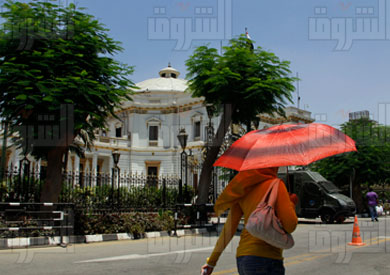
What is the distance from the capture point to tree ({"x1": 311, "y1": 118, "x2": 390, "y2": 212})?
1324 inches

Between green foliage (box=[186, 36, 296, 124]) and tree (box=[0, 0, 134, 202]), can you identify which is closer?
tree (box=[0, 0, 134, 202])

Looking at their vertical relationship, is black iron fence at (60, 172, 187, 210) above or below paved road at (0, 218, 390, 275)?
above

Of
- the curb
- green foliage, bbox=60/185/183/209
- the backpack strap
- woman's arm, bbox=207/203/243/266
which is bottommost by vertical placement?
the curb

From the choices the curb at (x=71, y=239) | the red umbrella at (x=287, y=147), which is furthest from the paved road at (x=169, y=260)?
the red umbrella at (x=287, y=147)

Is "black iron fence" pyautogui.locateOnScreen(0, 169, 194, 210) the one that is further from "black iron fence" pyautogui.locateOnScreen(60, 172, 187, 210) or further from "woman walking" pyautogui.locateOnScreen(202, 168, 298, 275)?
"woman walking" pyautogui.locateOnScreen(202, 168, 298, 275)

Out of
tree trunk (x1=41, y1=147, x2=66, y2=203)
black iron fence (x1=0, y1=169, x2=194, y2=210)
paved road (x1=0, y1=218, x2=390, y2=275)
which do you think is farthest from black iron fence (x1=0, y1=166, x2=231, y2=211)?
paved road (x1=0, y1=218, x2=390, y2=275)

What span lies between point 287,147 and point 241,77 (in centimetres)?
1477

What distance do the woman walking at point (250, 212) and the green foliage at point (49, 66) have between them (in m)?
10.4

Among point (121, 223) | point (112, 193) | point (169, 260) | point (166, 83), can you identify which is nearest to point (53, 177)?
point (112, 193)

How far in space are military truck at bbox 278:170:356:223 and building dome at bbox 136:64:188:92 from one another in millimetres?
35856

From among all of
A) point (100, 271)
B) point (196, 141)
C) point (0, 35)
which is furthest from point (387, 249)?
point (196, 141)

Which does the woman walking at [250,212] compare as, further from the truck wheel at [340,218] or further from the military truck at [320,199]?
the truck wheel at [340,218]

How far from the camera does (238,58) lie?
18.0m

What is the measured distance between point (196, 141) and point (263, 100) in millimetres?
35218
